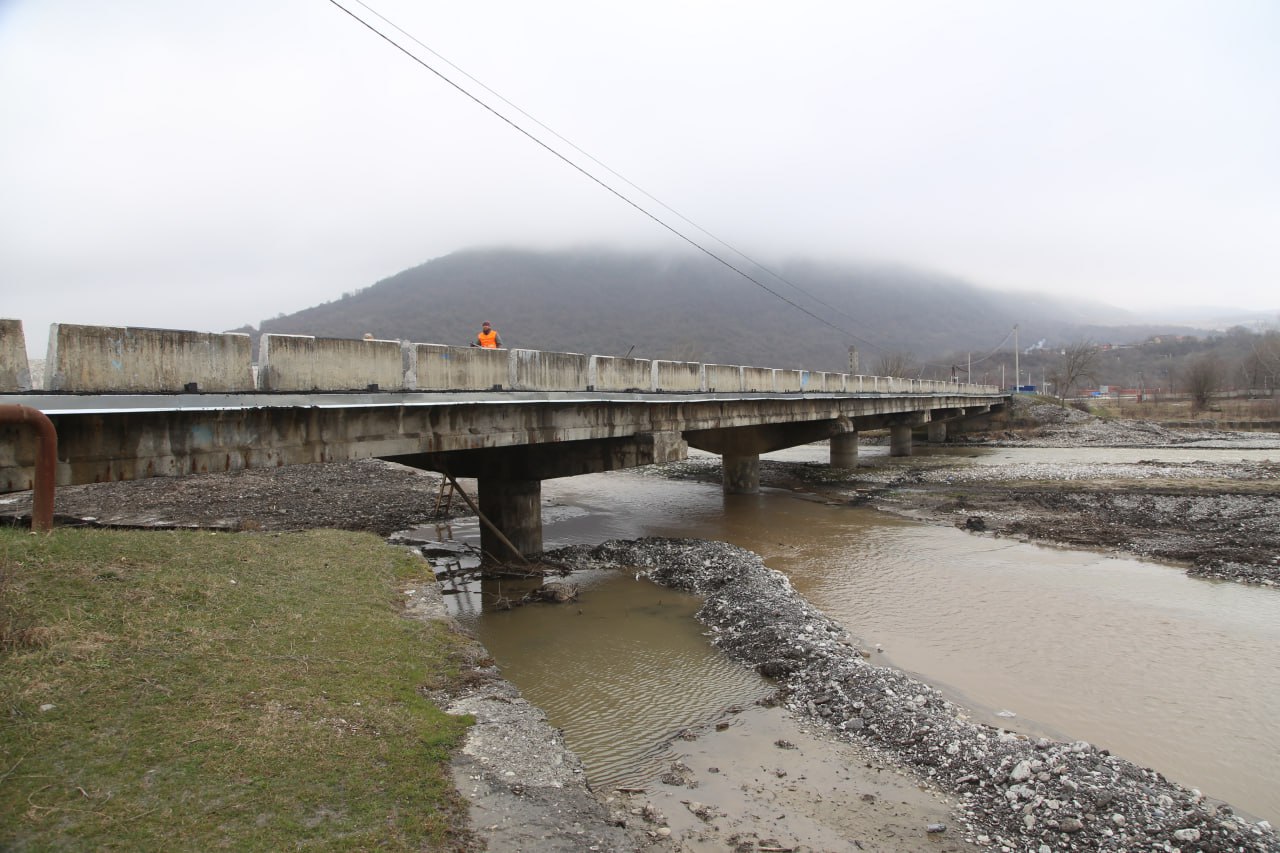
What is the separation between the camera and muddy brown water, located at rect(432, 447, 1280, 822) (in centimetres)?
826

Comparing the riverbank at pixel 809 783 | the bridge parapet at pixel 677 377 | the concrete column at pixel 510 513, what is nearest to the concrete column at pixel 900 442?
the bridge parapet at pixel 677 377

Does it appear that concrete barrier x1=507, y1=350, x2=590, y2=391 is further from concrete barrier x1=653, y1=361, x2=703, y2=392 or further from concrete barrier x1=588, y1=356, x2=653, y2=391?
concrete barrier x1=653, y1=361, x2=703, y2=392

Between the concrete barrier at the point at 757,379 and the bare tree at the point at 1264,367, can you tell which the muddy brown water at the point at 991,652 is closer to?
the concrete barrier at the point at 757,379

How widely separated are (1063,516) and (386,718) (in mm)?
24253

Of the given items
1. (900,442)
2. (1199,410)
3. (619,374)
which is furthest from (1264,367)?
(619,374)

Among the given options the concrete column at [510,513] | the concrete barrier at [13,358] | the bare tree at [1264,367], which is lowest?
the concrete column at [510,513]

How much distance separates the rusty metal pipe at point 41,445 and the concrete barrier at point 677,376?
44.5ft

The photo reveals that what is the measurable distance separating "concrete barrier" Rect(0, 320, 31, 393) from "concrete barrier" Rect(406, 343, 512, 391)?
15.7 ft

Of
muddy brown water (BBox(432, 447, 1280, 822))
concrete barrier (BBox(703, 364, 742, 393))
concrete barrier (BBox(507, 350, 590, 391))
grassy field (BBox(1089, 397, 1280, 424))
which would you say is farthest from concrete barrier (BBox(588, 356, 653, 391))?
grassy field (BBox(1089, 397, 1280, 424))

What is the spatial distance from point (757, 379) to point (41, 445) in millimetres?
20973

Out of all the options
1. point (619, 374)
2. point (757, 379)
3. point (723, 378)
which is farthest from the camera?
point (757, 379)

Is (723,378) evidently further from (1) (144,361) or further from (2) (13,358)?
(2) (13,358)

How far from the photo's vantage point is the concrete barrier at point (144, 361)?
7.37 metres

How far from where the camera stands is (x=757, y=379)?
24984 mm
